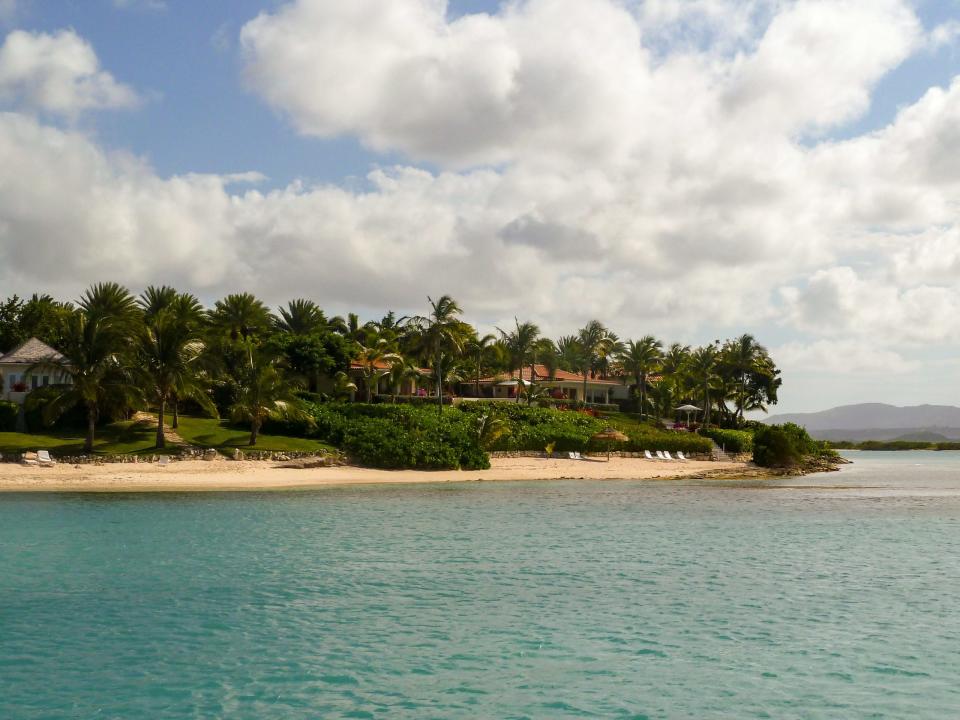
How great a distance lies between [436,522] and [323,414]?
29.1 m

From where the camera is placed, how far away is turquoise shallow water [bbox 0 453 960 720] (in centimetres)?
1256

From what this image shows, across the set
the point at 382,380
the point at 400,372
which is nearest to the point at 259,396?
the point at 400,372

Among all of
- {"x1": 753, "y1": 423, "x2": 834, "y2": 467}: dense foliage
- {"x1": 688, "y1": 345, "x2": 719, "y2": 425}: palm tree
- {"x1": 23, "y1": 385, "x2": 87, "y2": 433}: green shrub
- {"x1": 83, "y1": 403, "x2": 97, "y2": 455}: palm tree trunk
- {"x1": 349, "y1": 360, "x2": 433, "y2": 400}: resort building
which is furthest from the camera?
{"x1": 688, "y1": 345, "x2": 719, "y2": 425}: palm tree

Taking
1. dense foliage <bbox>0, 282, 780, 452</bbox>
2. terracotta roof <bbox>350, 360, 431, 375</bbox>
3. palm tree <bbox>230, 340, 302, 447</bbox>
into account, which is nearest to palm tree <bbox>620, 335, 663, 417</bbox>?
dense foliage <bbox>0, 282, 780, 452</bbox>

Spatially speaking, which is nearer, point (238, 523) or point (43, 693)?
point (43, 693)

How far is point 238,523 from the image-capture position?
3103 centimetres

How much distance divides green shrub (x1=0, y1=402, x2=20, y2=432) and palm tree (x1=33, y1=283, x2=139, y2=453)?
4997 mm

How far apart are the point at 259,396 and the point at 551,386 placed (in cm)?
5257

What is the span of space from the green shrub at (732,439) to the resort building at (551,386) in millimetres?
15851

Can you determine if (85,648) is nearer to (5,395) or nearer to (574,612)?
(574,612)

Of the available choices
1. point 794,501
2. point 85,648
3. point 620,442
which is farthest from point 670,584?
point 620,442

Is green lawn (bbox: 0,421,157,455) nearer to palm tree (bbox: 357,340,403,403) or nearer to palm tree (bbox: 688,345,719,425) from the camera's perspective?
palm tree (bbox: 357,340,403,403)

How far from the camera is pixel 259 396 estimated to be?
54062mm

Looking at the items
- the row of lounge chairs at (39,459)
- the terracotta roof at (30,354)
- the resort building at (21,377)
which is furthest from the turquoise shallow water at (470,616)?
the terracotta roof at (30,354)
